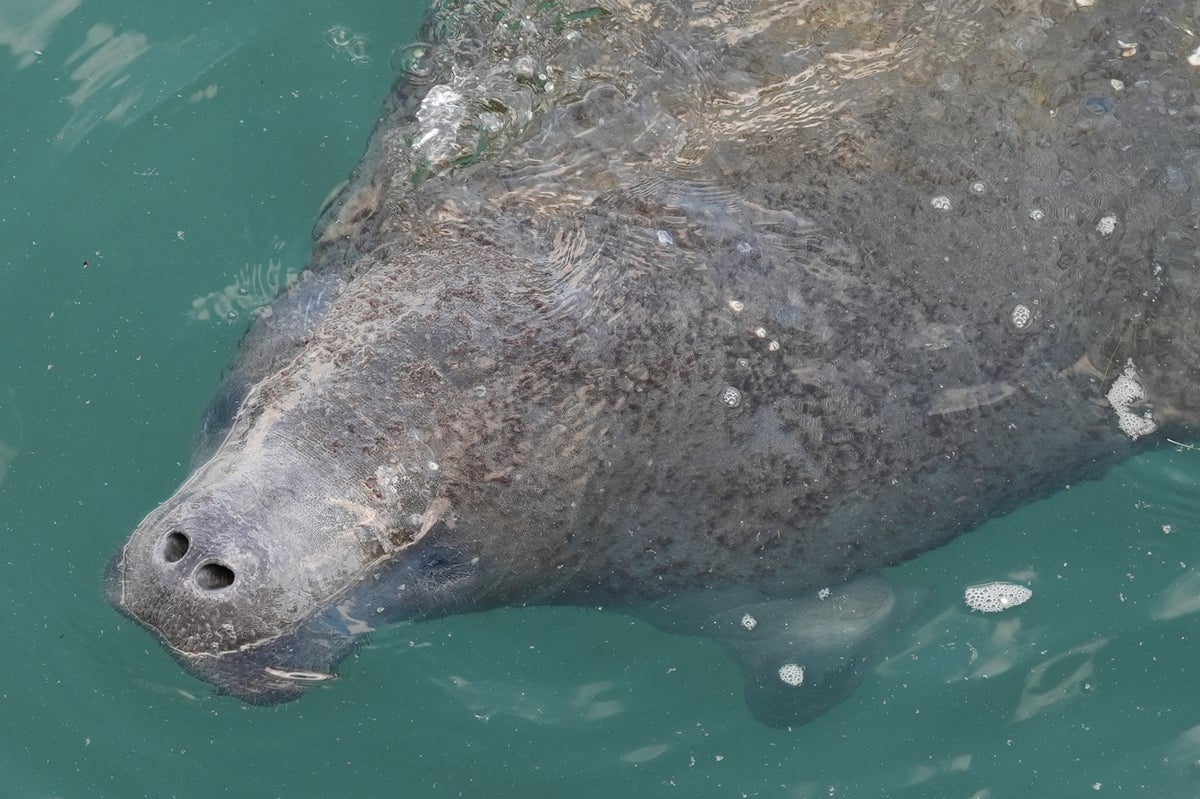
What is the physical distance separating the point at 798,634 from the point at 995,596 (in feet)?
4.44

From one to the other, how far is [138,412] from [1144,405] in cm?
511

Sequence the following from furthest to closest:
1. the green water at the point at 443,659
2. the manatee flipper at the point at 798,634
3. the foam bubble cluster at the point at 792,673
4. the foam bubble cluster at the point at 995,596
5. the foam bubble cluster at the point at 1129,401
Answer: the foam bubble cluster at the point at 995,596, the green water at the point at 443,659, the foam bubble cluster at the point at 792,673, the manatee flipper at the point at 798,634, the foam bubble cluster at the point at 1129,401

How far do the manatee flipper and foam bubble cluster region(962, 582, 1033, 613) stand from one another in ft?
1.56

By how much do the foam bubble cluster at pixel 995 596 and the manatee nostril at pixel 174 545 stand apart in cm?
417

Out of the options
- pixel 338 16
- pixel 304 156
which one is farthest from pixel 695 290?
pixel 338 16

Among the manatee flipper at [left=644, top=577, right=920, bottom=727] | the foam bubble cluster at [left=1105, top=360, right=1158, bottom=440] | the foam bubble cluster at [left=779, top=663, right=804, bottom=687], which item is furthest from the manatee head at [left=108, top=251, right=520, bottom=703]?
the foam bubble cluster at [left=1105, top=360, right=1158, bottom=440]

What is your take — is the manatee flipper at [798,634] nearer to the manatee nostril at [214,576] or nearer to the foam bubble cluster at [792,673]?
the foam bubble cluster at [792,673]

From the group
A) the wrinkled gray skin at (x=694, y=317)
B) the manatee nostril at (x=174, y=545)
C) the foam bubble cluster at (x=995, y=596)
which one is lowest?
the foam bubble cluster at (x=995, y=596)

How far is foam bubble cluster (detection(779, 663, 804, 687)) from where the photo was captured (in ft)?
19.6

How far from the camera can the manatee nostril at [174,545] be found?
3.99 m

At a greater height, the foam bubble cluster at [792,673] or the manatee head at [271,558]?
the manatee head at [271,558]

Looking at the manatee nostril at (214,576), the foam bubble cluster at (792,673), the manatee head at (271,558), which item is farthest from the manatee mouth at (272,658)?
the foam bubble cluster at (792,673)

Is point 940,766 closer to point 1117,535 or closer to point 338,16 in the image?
point 1117,535

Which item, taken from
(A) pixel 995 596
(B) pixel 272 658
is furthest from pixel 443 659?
(A) pixel 995 596
